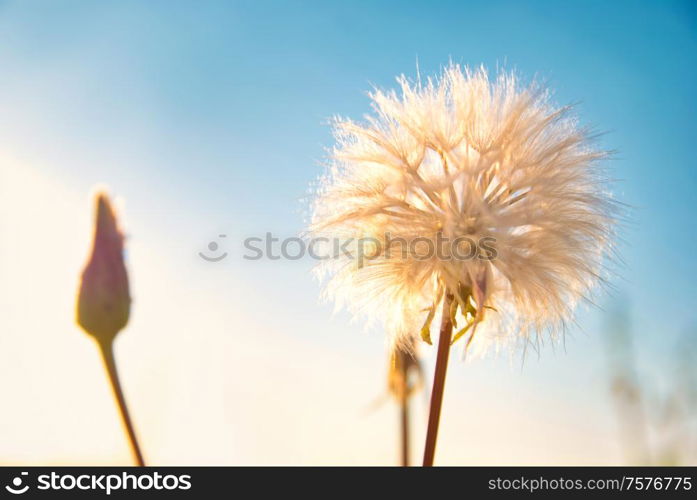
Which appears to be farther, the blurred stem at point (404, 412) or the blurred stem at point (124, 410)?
the blurred stem at point (404, 412)

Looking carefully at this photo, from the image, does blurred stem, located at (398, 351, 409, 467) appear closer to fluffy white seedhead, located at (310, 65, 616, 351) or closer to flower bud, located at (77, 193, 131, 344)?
fluffy white seedhead, located at (310, 65, 616, 351)

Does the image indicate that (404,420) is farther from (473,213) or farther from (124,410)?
(124,410)

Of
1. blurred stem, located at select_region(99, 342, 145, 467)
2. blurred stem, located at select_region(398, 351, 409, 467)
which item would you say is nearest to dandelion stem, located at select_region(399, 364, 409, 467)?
blurred stem, located at select_region(398, 351, 409, 467)

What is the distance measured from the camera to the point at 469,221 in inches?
95.7

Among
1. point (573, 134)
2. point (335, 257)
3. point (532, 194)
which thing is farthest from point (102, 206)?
point (573, 134)

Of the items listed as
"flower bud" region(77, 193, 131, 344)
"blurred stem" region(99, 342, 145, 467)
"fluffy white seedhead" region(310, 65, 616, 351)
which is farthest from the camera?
"fluffy white seedhead" region(310, 65, 616, 351)

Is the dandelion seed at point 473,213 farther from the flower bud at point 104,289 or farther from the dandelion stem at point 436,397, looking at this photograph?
the flower bud at point 104,289

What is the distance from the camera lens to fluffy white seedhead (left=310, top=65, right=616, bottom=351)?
2.41 metres

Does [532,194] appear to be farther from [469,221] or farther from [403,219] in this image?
[403,219]

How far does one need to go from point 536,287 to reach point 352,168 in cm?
95

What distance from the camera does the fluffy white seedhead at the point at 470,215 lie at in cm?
241

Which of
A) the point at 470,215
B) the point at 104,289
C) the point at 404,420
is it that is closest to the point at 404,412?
the point at 404,420

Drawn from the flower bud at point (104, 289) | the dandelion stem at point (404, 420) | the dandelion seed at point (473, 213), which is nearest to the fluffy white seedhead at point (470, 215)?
the dandelion seed at point (473, 213)
